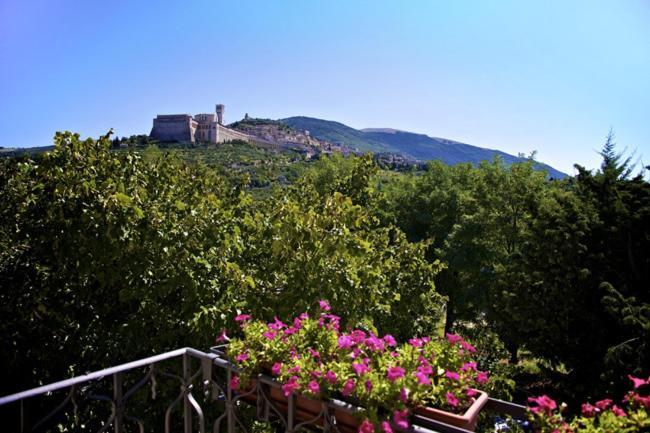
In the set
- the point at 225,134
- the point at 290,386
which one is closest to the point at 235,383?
the point at 290,386

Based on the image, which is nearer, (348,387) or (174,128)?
(348,387)

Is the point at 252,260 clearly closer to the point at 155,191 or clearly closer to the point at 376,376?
the point at 155,191

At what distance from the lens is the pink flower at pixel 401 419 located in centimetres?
157

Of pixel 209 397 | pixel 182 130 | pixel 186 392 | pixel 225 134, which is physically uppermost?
pixel 225 134

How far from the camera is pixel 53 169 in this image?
418cm

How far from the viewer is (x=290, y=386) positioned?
1862mm

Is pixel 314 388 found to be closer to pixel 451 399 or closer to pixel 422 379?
pixel 422 379

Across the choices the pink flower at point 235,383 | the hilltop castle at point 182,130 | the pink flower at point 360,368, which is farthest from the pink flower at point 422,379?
the hilltop castle at point 182,130

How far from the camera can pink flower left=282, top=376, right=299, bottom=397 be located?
1859mm

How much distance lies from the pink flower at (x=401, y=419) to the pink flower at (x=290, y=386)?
0.47 meters

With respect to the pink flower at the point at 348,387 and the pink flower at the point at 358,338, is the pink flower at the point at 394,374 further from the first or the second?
the pink flower at the point at 358,338

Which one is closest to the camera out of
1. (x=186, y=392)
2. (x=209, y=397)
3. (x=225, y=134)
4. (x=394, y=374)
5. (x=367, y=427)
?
(x=367, y=427)

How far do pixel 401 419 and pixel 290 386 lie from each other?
52 centimetres

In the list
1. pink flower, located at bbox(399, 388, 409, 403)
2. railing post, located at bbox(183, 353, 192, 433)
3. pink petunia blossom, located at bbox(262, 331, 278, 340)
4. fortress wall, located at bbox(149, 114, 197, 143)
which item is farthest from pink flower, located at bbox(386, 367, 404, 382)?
fortress wall, located at bbox(149, 114, 197, 143)
